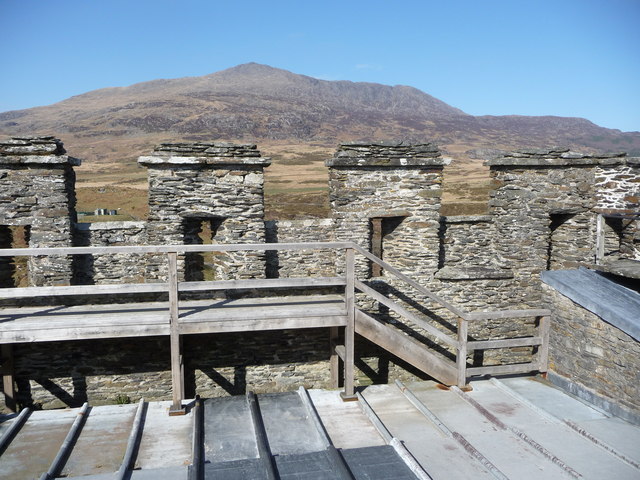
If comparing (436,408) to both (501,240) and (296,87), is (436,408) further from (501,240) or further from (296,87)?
(296,87)

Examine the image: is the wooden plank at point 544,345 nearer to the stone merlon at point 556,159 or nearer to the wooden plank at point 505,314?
the wooden plank at point 505,314

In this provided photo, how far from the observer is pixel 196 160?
8.92 meters

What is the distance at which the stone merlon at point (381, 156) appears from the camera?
9578 millimetres

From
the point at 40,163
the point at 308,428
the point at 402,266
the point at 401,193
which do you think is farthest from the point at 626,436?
the point at 40,163

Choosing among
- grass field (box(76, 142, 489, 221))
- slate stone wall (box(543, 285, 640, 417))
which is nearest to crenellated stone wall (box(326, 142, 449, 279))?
slate stone wall (box(543, 285, 640, 417))

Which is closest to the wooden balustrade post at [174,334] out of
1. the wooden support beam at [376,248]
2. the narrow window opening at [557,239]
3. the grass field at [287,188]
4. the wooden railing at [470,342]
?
the wooden railing at [470,342]

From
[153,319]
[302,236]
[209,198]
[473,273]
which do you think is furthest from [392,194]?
[153,319]

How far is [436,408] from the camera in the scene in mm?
7242

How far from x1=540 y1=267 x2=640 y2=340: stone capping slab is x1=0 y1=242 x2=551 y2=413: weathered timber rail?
0.62 m

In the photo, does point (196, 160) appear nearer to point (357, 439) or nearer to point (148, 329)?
point (148, 329)

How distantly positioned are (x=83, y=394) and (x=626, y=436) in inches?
341

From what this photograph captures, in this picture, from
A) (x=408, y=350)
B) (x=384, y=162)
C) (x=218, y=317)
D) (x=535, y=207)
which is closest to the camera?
(x=218, y=317)

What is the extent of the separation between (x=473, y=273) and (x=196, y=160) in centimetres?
600

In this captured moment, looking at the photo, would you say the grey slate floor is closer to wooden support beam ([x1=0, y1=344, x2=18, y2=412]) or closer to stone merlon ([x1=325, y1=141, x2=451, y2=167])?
wooden support beam ([x1=0, y1=344, x2=18, y2=412])
